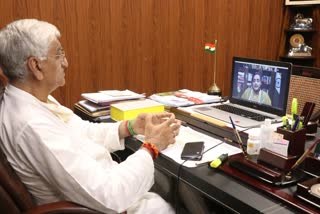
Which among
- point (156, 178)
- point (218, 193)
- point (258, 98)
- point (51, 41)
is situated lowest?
point (156, 178)

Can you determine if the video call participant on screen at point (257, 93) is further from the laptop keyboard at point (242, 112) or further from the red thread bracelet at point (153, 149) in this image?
the red thread bracelet at point (153, 149)

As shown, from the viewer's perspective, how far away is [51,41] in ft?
3.80

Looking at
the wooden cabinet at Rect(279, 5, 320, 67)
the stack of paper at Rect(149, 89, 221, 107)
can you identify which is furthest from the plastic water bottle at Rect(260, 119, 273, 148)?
the wooden cabinet at Rect(279, 5, 320, 67)

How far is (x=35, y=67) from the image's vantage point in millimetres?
1129

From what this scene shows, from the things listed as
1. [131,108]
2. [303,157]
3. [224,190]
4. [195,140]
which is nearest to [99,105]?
[131,108]

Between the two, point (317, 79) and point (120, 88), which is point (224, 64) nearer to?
point (120, 88)

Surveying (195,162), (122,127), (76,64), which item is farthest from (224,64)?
(195,162)

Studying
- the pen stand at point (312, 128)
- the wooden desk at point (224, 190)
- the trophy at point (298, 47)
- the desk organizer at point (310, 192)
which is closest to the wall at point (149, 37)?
the trophy at point (298, 47)

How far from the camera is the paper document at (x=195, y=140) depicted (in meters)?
1.27

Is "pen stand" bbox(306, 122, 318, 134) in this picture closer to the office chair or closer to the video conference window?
the video conference window

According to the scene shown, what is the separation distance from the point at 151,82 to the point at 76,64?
2.49 feet

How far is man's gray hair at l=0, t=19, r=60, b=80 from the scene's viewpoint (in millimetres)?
1095

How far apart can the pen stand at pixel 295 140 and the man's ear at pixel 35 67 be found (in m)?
0.84

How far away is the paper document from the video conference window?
1.36ft
